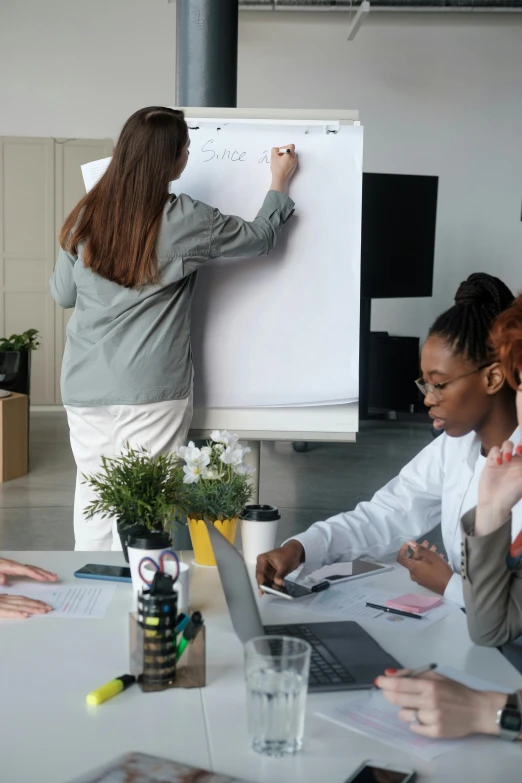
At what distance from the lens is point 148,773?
3.12 ft

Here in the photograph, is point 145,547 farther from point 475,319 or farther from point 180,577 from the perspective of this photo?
point 475,319

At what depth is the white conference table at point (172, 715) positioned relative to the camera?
99 centimetres

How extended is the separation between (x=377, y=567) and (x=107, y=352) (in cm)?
117

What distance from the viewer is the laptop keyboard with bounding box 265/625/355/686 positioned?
1210 mm

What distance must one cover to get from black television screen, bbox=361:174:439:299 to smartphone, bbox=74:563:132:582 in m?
5.14

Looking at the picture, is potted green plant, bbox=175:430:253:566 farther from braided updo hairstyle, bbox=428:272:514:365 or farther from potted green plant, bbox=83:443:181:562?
braided updo hairstyle, bbox=428:272:514:365

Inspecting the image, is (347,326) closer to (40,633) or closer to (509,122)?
(40,633)

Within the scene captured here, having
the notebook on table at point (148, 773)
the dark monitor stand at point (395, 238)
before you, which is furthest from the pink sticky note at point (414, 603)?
the dark monitor stand at point (395, 238)

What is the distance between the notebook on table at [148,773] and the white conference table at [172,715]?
2cm

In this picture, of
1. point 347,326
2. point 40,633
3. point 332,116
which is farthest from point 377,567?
point 332,116

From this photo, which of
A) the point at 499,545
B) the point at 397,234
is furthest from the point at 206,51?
the point at 397,234

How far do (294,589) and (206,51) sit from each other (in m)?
2.42

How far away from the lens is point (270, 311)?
9.25 feet

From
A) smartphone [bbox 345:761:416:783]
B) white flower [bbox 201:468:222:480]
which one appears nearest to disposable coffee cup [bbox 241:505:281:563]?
white flower [bbox 201:468:222:480]
